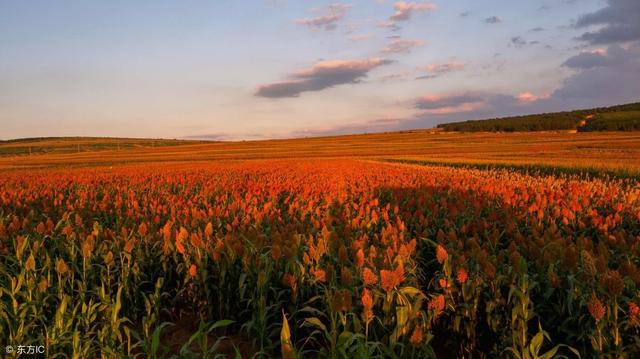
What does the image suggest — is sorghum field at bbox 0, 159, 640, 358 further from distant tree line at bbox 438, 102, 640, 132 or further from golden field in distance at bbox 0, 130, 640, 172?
distant tree line at bbox 438, 102, 640, 132

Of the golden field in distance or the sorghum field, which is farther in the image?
the golden field in distance

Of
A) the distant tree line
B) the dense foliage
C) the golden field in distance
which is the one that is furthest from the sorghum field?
the distant tree line

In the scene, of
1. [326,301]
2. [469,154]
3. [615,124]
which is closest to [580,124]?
[615,124]

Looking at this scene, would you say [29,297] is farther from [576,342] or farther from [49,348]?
[576,342]

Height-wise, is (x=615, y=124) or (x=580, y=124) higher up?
(x=580, y=124)

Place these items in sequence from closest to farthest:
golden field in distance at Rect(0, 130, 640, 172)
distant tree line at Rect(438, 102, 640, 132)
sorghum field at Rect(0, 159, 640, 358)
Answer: sorghum field at Rect(0, 159, 640, 358) → golden field in distance at Rect(0, 130, 640, 172) → distant tree line at Rect(438, 102, 640, 132)

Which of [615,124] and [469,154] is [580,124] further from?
[469,154]

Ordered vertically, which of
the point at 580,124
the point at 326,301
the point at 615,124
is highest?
the point at 580,124

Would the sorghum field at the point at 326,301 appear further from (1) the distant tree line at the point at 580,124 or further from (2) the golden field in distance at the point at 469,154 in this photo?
(1) the distant tree line at the point at 580,124

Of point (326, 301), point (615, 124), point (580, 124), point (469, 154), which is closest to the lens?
point (326, 301)

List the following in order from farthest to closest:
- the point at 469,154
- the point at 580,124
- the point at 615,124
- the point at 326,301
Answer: the point at 580,124
the point at 615,124
the point at 469,154
the point at 326,301

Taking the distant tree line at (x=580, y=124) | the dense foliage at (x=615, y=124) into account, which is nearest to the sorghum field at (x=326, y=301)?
the dense foliage at (x=615, y=124)

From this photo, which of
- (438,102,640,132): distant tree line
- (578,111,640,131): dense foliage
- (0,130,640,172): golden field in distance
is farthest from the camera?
(438,102,640,132): distant tree line

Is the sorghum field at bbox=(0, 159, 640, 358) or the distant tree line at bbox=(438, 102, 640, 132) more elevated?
the distant tree line at bbox=(438, 102, 640, 132)
